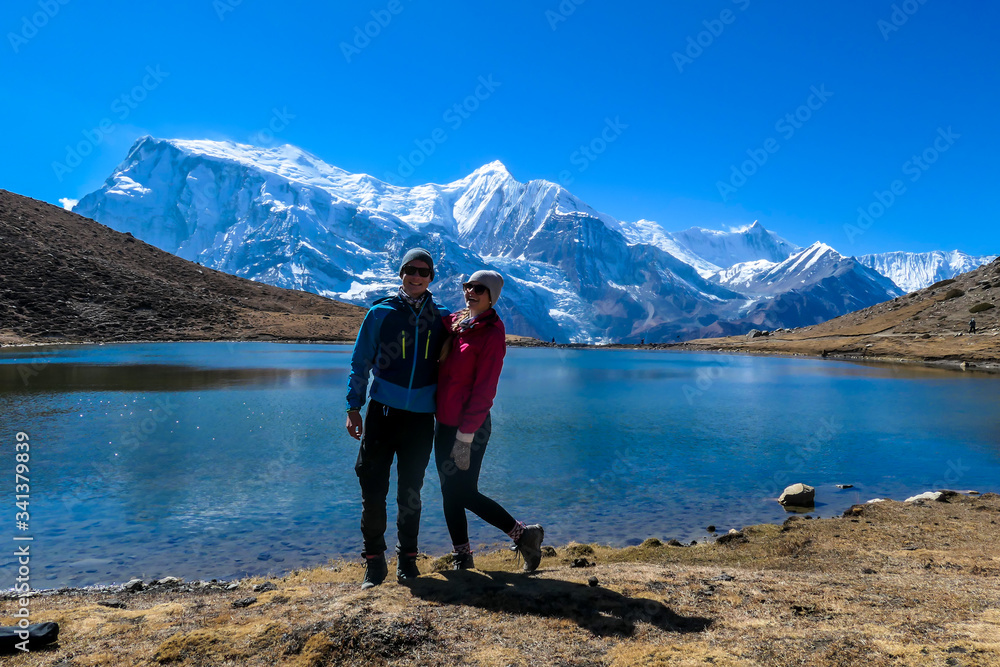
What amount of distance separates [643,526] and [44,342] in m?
101

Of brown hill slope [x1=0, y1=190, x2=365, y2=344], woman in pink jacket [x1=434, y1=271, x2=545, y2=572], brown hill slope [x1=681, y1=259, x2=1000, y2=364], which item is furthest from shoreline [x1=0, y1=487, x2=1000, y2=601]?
brown hill slope [x1=0, y1=190, x2=365, y2=344]

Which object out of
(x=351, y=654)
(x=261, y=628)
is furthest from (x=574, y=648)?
(x=261, y=628)

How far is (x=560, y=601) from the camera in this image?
6500mm

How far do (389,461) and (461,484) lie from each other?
3.45ft

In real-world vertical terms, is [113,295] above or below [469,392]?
above

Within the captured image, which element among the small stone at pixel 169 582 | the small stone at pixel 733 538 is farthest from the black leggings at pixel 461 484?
the small stone at pixel 733 538

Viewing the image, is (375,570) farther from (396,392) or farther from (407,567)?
(396,392)

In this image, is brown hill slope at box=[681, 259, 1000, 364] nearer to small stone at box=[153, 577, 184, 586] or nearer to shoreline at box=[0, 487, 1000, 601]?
shoreline at box=[0, 487, 1000, 601]

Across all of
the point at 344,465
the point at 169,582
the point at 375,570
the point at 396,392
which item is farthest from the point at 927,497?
the point at 169,582

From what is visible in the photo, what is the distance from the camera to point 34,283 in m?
96.4

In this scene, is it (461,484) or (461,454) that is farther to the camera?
(461,484)

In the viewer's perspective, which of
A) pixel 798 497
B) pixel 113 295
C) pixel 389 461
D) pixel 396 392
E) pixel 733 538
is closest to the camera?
pixel 396 392

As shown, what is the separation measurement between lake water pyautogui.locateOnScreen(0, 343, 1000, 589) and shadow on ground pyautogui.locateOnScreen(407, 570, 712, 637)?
204 inches

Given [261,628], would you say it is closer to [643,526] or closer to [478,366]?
[478,366]
